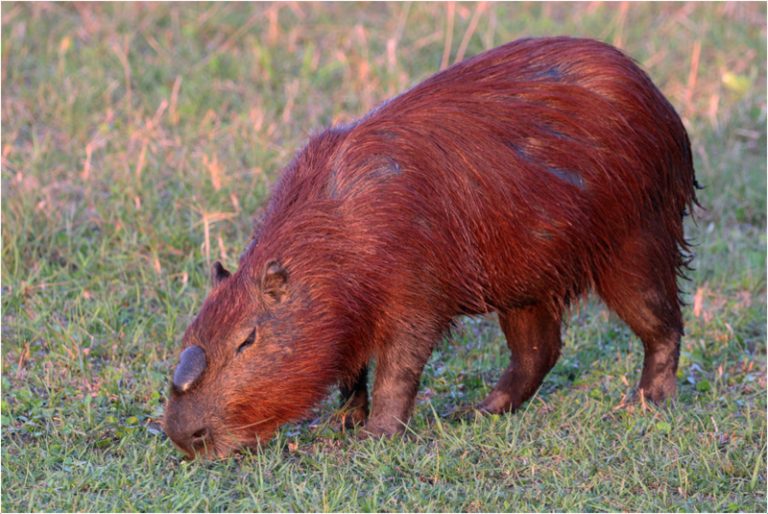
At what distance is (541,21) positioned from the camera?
29.9 feet

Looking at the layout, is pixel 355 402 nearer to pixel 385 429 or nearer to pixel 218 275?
pixel 385 429

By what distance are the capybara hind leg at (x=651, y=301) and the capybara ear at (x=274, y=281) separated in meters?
1.38

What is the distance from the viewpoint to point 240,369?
4.50 metres

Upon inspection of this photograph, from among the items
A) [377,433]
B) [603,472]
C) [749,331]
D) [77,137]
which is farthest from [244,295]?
[77,137]

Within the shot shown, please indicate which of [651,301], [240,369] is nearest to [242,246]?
[240,369]

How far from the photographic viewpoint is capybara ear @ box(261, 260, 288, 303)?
4.53 meters

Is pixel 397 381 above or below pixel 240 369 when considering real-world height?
below

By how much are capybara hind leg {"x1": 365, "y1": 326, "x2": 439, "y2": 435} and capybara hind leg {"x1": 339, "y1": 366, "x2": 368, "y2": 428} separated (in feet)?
0.73

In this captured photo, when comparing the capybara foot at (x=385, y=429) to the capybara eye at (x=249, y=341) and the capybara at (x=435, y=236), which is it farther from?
the capybara eye at (x=249, y=341)

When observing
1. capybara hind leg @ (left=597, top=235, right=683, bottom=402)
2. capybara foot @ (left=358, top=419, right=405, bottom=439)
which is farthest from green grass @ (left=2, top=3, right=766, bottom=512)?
capybara hind leg @ (left=597, top=235, right=683, bottom=402)

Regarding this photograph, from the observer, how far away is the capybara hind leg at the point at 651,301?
16.7ft

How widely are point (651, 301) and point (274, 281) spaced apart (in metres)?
1.64

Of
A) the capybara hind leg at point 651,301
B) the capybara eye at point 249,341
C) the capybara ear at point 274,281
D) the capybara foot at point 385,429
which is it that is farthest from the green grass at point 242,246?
the capybara ear at point 274,281

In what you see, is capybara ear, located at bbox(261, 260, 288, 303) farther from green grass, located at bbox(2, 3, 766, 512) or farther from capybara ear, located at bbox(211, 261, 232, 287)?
green grass, located at bbox(2, 3, 766, 512)
